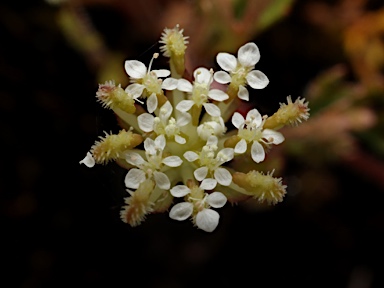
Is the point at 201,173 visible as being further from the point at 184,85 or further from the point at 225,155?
the point at 184,85

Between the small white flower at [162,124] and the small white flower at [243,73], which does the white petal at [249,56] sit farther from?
the small white flower at [162,124]

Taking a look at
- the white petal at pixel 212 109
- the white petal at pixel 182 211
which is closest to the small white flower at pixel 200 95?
the white petal at pixel 212 109

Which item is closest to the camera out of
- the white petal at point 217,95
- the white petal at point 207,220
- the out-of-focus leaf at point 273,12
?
the white petal at point 207,220

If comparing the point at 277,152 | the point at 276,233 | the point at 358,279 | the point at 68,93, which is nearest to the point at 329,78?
the point at 277,152

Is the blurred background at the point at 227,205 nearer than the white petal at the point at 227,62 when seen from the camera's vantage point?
No

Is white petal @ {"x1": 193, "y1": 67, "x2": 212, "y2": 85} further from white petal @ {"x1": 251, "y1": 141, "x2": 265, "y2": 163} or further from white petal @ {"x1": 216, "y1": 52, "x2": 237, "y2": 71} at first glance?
white petal @ {"x1": 251, "y1": 141, "x2": 265, "y2": 163}

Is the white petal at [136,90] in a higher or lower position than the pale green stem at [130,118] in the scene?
higher

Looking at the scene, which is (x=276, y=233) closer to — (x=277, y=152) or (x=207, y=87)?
(x=277, y=152)

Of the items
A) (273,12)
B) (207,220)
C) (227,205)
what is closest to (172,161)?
(207,220)
